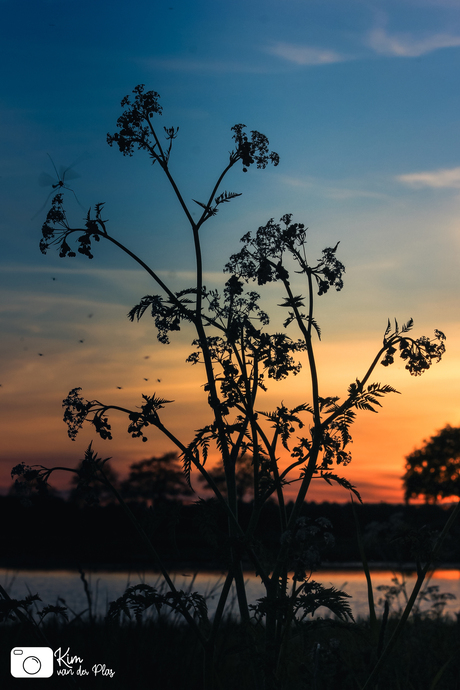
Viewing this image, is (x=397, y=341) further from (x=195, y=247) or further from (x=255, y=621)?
(x=255, y=621)

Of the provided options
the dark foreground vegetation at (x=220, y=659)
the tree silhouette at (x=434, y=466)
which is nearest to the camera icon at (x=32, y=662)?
the dark foreground vegetation at (x=220, y=659)

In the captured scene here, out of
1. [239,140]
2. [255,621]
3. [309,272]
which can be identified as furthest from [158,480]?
[239,140]

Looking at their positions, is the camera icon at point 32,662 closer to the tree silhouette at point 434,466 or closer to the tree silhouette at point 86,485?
the tree silhouette at point 86,485

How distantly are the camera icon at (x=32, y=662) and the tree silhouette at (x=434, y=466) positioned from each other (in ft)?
209

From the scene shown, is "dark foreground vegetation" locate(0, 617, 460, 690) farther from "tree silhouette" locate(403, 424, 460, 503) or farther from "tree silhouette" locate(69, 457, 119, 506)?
"tree silhouette" locate(403, 424, 460, 503)

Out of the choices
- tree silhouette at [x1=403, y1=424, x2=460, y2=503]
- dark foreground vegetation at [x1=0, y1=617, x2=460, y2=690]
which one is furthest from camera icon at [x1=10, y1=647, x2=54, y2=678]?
tree silhouette at [x1=403, y1=424, x2=460, y2=503]

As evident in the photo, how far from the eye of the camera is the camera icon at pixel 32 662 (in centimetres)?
447

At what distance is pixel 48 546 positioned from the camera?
32.2 metres

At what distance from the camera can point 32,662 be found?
15.1 ft

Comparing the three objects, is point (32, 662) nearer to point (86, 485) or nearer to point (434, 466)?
point (86, 485)

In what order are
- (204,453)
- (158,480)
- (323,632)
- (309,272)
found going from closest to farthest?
(204,453)
(309,272)
(158,480)
(323,632)

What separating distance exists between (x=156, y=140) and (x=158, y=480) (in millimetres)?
3994

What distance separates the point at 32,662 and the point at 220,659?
151 cm

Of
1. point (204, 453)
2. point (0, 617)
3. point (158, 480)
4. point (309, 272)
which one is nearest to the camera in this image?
point (0, 617)
